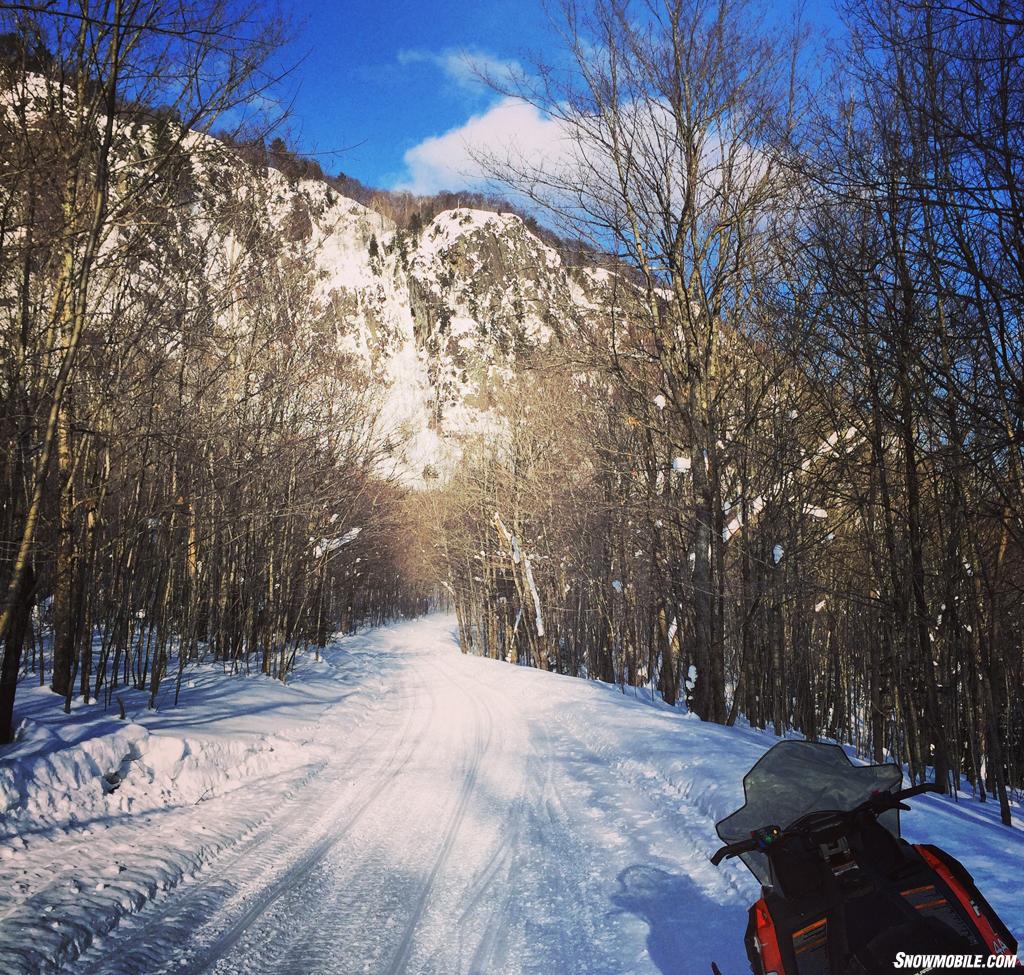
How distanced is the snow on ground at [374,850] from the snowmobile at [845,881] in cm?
112

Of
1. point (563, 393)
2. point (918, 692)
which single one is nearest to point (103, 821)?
point (918, 692)

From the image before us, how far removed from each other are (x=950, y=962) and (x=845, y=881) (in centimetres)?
35

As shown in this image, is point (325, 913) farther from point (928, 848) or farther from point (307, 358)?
point (307, 358)

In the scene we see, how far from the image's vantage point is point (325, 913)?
12.0ft

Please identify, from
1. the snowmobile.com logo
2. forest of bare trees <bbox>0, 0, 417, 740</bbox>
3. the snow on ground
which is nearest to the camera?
the snowmobile.com logo

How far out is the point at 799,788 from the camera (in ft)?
8.31

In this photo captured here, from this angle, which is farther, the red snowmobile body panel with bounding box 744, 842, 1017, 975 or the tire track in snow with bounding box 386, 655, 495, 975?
the tire track in snow with bounding box 386, 655, 495, 975

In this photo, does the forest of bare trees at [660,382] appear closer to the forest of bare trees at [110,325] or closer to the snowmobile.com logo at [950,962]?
the forest of bare trees at [110,325]

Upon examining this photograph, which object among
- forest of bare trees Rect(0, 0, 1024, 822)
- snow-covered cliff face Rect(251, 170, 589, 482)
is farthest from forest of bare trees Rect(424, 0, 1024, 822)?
snow-covered cliff face Rect(251, 170, 589, 482)

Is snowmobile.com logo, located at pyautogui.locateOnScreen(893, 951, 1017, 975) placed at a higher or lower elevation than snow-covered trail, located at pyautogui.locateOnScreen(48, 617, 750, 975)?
higher

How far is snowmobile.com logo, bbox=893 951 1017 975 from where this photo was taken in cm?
192

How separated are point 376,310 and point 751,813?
388ft

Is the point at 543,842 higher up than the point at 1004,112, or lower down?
lower down

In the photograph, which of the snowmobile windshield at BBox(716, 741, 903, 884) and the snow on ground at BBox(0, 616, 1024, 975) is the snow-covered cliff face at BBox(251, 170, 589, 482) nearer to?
the snow on ground at BBox(0, 616, 1024, 975)
